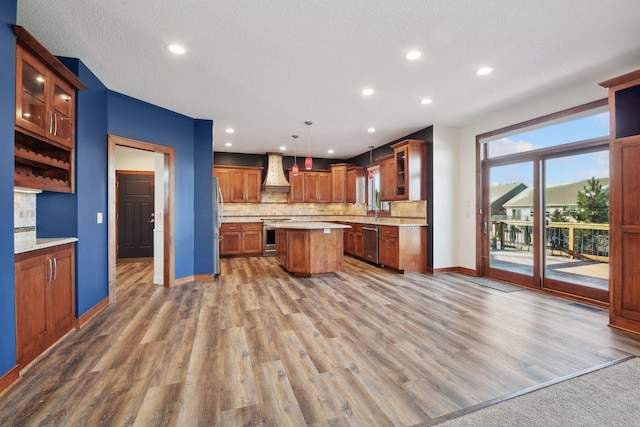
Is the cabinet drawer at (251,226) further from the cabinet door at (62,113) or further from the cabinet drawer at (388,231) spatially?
the cabinet door at (62,113)

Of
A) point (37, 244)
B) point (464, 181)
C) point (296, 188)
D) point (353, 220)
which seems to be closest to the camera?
point (37, 244)

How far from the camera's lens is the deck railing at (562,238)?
3869 millimetres

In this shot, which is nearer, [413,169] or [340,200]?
[413,169]

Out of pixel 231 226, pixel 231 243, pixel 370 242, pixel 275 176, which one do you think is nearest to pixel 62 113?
pixel 231 226

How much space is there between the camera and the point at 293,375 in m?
2.18

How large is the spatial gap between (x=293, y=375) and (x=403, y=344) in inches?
42.7

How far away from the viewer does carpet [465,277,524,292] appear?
178 inches

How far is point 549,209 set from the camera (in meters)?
4.39

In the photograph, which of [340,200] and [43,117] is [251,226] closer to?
[340,200]

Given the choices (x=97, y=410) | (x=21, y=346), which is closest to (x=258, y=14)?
(x=97, y=410)

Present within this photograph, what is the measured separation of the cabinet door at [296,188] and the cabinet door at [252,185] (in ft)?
2.99

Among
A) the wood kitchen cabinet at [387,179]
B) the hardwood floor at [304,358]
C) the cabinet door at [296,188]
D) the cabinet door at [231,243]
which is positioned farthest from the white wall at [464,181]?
the cabinet door at [231,243]

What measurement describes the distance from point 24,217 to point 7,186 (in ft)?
3.68

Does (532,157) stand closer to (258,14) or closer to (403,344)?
(403,344)
